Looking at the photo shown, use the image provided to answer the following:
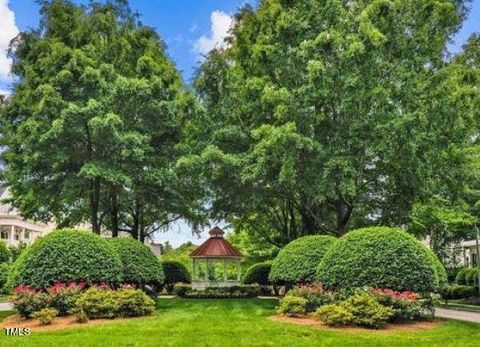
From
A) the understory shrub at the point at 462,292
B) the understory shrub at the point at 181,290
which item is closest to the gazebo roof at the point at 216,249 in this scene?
the understory shrub at the point at 181,290

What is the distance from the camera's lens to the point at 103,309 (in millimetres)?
15711

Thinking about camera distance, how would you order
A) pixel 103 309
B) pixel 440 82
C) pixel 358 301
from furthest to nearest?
pixel 440 82
pixel 103 309
pixel 358 301

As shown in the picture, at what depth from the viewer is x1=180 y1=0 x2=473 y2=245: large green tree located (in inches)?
831

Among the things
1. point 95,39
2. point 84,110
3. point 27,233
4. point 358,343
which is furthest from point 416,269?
point 27,233

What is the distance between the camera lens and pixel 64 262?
17.2 m

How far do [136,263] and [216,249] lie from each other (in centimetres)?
1106

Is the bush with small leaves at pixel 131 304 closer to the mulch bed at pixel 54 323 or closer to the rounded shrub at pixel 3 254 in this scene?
the mulch bed at pixel 54 323

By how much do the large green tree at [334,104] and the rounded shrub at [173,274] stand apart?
11108 mm

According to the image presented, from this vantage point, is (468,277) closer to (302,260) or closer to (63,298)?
(302,260)

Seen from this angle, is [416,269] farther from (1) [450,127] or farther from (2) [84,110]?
(2) [84,110]

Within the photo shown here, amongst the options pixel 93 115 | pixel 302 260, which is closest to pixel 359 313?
pixel 302 260

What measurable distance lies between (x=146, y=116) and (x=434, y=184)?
13.2 metres

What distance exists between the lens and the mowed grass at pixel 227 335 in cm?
1165

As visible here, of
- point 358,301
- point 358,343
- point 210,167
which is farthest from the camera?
point 210,167
